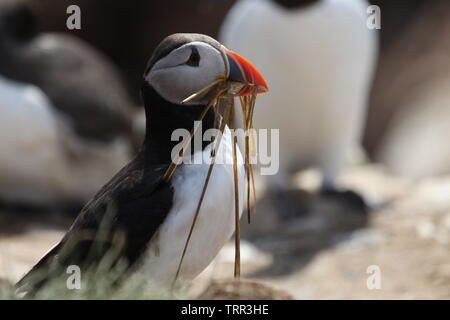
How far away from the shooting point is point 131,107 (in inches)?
386

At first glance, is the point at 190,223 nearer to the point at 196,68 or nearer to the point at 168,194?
the point at 168,194

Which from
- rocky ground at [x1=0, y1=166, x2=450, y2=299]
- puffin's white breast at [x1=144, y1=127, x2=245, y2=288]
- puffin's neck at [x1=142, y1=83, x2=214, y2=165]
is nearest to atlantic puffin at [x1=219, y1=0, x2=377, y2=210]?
rocky ground at [x1=0, y1=166, x2=450, y2=299]

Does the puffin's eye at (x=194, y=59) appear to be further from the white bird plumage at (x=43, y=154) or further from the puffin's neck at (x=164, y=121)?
the white bird plumage at (x=43, y=154)

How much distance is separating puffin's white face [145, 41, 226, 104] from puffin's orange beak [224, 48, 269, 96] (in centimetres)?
5

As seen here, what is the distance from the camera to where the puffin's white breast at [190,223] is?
404 centimetres

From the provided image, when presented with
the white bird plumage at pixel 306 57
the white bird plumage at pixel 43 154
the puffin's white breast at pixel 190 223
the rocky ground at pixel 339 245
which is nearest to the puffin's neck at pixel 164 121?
the puffin's white breast at pixel 190 223

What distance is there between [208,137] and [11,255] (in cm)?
302

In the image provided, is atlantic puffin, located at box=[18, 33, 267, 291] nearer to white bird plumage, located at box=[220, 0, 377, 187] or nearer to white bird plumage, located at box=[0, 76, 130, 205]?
white bird plumage, located at box=[220, 0, 377, 187]

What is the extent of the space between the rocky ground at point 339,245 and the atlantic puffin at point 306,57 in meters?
0.84

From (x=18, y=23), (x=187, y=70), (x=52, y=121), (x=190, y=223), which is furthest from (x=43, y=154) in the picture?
(x=190, y=223)

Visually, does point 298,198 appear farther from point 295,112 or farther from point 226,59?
point 226,59

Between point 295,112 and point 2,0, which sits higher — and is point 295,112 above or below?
below

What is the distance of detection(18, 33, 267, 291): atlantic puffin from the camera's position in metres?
4.04
